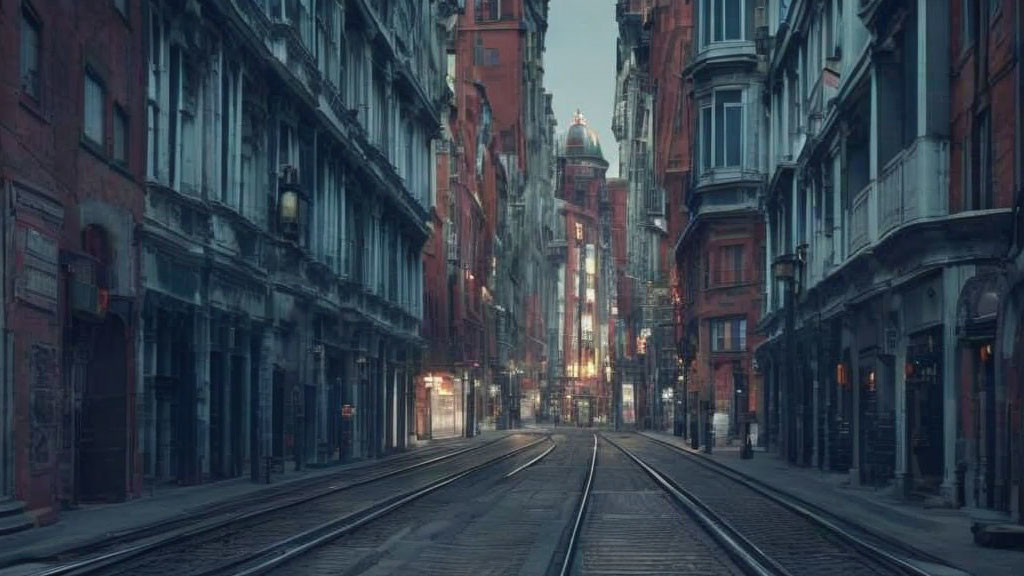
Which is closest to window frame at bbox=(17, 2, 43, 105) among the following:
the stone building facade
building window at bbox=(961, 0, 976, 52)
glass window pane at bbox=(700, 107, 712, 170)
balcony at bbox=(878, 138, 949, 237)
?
the stone building facade

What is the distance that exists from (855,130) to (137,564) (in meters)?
22.7

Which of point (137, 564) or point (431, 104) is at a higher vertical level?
point (431, 104)

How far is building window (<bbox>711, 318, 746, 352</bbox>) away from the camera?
76.8 metres

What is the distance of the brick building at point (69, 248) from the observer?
2014 centimetres

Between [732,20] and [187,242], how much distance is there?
165ft

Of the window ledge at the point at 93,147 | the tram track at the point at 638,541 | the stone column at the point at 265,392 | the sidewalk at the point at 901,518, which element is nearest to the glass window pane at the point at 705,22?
the sidewalk at the point at 901,518

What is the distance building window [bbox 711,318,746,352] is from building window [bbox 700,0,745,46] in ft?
45.9

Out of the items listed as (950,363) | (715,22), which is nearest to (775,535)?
(950,363)

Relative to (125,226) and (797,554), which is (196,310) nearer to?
(125,226)

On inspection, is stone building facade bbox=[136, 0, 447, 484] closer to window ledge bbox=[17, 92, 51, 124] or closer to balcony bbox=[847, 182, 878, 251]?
window ledge bbox=[17, 92, 51, 124]

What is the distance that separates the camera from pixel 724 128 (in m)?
75.2

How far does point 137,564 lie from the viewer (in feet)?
52.1

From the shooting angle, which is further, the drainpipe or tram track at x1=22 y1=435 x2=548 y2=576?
the drainpipe

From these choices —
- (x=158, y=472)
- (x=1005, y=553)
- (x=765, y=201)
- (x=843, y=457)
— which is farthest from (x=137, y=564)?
(x=765, y=201)
